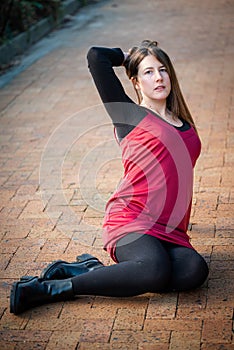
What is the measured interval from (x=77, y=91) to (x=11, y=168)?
91.1 inches

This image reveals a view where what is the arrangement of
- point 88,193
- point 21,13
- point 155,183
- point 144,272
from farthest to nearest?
point 21,13 < point 88,193 < point 155,183 < point 144,272

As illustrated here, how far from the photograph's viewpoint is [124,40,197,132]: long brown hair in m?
3.33

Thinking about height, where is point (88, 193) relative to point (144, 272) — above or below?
below

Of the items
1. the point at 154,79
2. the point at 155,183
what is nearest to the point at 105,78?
the point at 154,79

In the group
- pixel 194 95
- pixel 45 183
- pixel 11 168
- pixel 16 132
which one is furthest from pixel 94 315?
pixel 194 95

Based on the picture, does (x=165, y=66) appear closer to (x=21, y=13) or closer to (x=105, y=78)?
(x=105, y=78)

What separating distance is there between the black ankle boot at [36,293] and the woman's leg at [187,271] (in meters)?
0.47

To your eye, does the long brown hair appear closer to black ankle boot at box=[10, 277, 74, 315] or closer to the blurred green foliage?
black ankle boot at box=[10, 277, 74, 315]

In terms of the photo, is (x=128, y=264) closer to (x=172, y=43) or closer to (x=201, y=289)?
(x=201, y=289)

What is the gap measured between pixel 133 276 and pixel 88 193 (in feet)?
5.20

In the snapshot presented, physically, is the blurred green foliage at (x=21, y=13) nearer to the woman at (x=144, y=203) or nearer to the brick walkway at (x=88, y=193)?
the brick walkway at (x=88, y=193)

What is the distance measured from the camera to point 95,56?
331 cm

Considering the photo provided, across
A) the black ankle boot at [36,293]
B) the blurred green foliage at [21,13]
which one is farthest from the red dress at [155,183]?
the blurred green foliage at [21,13]

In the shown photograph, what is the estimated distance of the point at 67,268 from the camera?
10.9ft
